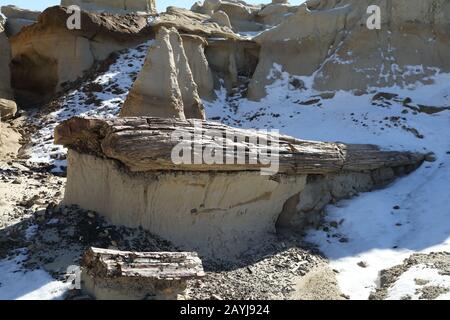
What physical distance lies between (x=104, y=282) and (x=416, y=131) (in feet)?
27.6

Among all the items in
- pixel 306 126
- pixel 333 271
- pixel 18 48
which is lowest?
pixel 333 271

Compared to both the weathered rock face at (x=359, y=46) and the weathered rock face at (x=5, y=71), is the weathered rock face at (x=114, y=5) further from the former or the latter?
the weathered rock face at (x=359, y=46)

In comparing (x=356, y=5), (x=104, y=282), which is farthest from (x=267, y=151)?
(x=356, y=5)

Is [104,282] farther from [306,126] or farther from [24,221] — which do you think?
[306,126]

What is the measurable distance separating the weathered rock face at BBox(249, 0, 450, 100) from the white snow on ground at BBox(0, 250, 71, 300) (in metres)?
9.62

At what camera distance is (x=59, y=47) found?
1548cm

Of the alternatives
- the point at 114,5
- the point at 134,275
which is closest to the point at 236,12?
the point at 114,5

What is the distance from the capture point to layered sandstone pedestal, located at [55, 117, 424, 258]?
723 cm

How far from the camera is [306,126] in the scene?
43.7ft

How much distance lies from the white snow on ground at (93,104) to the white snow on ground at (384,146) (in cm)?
239

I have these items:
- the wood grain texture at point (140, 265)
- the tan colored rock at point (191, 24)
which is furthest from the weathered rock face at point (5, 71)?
the wood grain texture at point (140, 265)

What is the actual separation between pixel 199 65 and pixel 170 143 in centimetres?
779

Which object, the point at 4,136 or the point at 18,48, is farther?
the point at 18,48

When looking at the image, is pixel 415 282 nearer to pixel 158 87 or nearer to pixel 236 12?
pixel 158 87
